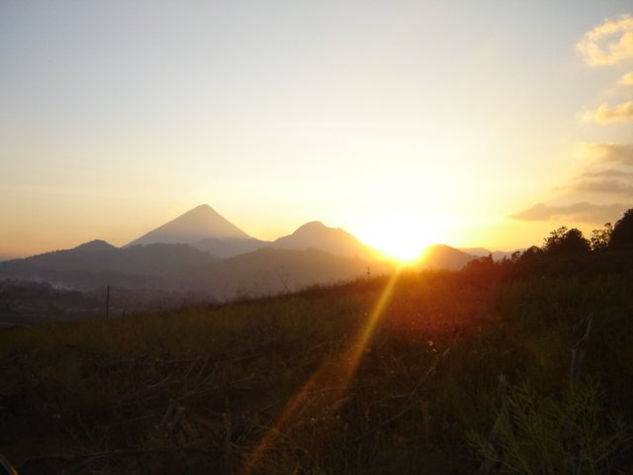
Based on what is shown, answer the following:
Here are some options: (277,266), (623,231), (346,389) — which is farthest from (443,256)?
(346,389)

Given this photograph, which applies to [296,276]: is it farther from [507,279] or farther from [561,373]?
[561,373]

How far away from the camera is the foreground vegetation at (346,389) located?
4008 mm

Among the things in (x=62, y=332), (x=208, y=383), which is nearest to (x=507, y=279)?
(x=208, y=383)

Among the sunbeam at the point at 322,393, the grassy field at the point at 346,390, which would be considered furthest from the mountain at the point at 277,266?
the sunbeam at the point at 322,393

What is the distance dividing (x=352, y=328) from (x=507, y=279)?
27.4 feet

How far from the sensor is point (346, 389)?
20.8 ft

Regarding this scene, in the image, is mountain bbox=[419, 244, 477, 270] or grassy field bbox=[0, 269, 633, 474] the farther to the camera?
mountain bbox=[419, 244, 477, 270]

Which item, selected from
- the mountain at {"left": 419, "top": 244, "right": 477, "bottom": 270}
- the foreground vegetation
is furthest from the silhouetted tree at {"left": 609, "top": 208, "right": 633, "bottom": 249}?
the mountain at {"left": 419, "top": 244, "right": 477, "bottom": 270}

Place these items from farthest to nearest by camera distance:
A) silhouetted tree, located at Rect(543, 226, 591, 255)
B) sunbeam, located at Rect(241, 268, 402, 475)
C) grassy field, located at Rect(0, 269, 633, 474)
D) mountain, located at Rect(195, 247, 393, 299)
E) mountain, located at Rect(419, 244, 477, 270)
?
mountain, located at Rect(419, 244, 477, 270) < mountain, located at Rect(195, 247, 393, 299) < silhouetted tree, located at Rect(543, 226, 591, 255) < sunbeam, located at Rect(241, 268, 402, 475) < grassy field, located at Rect(0, 269, 633, 474)

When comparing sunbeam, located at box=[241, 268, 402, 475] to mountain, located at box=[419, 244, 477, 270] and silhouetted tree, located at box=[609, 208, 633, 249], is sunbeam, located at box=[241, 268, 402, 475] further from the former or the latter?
mountain, located at box=[419, 244, 477, 270]

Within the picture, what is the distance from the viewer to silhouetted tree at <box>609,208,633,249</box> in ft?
79.3

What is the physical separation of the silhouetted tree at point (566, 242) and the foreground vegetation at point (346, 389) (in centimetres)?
1254

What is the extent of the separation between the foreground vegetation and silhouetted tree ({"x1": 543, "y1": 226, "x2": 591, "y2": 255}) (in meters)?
12.5

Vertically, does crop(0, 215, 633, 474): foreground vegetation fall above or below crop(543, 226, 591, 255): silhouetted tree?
below
